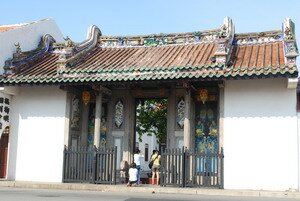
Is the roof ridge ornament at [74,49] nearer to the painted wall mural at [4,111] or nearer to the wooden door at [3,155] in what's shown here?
the painted wall mural at [4,111]

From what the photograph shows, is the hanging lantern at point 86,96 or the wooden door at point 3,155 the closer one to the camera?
the hanging lantern at point 86,96

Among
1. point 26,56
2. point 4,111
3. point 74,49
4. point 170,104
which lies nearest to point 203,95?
point 170,104

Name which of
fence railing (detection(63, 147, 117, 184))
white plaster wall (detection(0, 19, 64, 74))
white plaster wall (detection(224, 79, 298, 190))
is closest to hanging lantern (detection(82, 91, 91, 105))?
fence railing (detection(63, 147, 117, 184))

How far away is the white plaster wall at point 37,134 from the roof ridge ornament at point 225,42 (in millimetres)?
5669

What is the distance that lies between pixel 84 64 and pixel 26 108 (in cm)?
266

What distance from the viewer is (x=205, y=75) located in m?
13.9

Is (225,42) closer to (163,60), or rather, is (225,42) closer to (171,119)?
(163,60)

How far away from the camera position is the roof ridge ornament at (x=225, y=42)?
568 inches

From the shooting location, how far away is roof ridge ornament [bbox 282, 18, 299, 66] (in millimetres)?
13508

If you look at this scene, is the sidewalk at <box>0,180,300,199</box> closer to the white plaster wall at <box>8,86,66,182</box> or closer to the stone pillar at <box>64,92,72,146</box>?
the white plaster wall at <box>8,86,66,182</box>

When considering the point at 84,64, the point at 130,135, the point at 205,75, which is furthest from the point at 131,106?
the point at 205,75

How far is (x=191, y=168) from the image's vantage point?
14422 millimetres

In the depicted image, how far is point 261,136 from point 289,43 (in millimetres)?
2991

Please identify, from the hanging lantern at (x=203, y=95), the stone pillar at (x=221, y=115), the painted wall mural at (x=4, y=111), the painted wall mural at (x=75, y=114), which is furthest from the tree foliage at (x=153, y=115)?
the stone pillar at (x=221, y=115)
